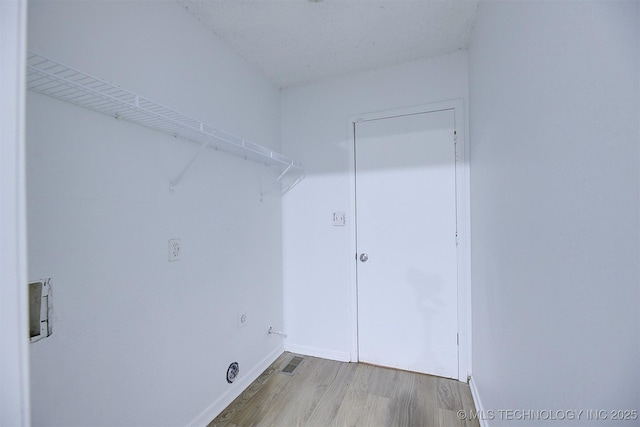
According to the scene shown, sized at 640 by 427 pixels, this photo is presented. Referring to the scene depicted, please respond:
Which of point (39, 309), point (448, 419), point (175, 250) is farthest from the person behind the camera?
point (448, 419)

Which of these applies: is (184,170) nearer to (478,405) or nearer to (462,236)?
(462,236)

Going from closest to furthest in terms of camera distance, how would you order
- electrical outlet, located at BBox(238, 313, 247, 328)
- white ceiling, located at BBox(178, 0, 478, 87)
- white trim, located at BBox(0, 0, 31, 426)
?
white trim, located at BBox(0, 0, 31, 426) → white ceiling, located at BBox(178, 0, 478, 87) → electrical outlet, located at BBox(238, 313, 247, 328)

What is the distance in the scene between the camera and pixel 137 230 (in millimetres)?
1271

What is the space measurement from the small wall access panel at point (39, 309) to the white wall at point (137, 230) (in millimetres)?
29

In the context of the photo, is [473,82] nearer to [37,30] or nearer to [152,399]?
[37,30]

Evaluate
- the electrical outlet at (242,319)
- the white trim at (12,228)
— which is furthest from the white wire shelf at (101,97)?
the electrical outlet at (242,319)

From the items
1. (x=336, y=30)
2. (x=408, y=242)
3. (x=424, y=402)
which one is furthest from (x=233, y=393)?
(x=336, y=30)

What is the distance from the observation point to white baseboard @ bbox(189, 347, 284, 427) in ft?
5.28

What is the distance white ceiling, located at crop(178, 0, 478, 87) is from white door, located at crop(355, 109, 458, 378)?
0.50 meters

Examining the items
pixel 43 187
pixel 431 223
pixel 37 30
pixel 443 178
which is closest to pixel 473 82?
pixel 443 178

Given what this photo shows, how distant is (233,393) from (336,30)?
2626 millimetres

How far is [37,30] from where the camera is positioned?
91 cm

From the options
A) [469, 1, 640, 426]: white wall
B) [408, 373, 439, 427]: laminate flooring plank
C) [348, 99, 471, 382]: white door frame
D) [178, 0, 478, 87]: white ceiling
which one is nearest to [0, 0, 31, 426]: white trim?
[469, 1, 640, 426]: white wall

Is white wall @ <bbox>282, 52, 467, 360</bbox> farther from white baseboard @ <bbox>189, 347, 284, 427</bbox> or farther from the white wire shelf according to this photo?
the white wire shelf
